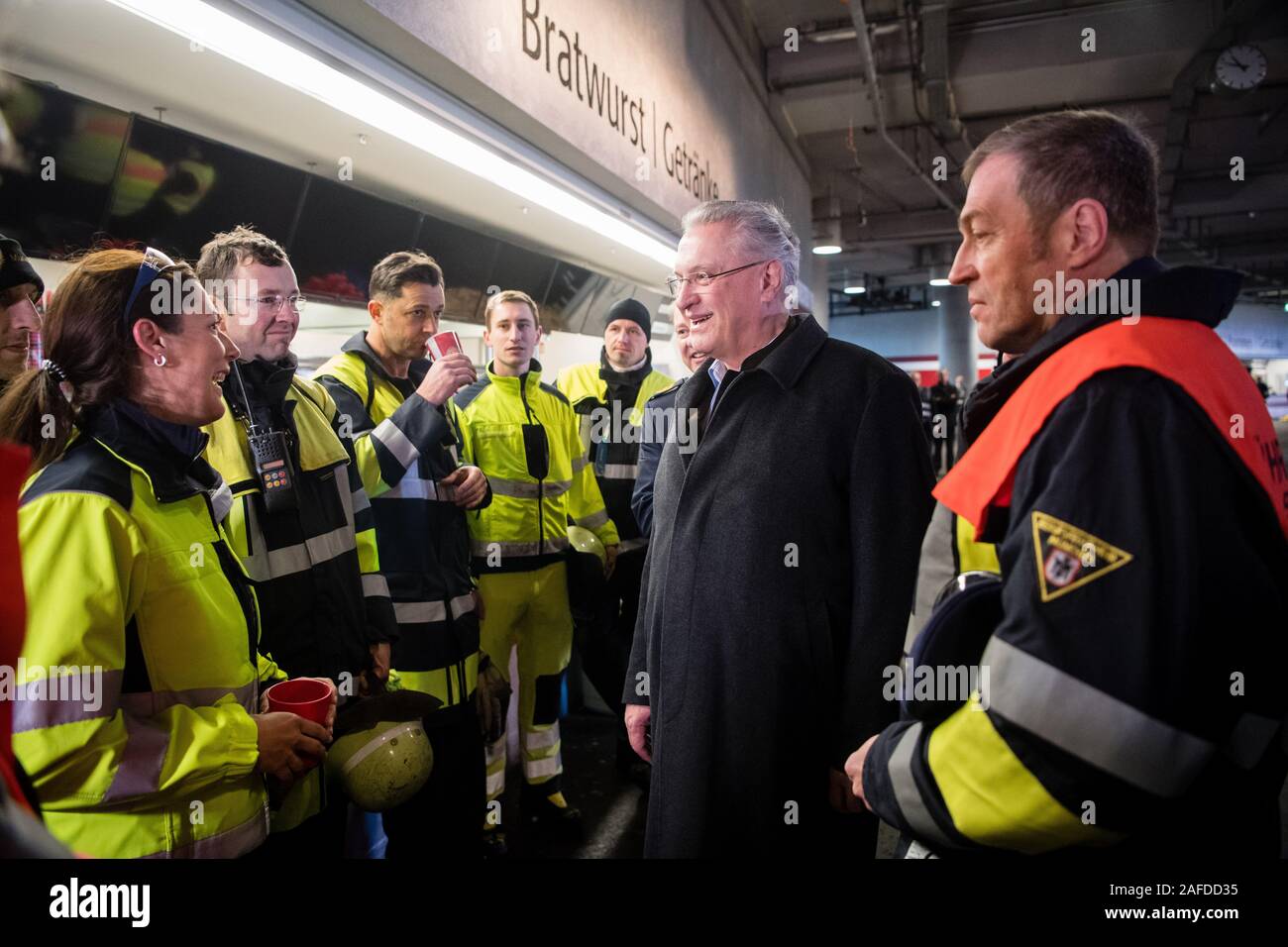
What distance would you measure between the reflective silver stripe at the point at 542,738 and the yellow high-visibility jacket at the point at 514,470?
2.09 feet

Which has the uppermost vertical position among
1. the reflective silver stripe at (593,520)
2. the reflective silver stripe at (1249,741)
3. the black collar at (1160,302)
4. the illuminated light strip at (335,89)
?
the illuminated light strip at (335,89)

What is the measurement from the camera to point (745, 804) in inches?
65.6

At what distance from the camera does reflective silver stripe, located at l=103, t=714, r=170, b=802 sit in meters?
1.23

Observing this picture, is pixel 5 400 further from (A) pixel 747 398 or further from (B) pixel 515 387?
(B) pixel 515 387

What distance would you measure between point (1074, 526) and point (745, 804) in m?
1.04

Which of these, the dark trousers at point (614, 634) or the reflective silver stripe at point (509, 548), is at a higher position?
the reflective silver stripe at point (509, 548)

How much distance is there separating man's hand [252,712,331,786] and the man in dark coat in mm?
715

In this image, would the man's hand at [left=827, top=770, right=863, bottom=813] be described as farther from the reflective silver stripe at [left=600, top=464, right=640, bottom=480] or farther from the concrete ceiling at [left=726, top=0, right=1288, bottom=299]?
the concrete ceiling at [left=726, top=0, right=1288, bottom=299]

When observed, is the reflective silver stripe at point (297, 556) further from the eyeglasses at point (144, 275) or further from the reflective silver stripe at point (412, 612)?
→ the eyeglasses at point (144, 275)

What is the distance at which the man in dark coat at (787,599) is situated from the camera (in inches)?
64.9

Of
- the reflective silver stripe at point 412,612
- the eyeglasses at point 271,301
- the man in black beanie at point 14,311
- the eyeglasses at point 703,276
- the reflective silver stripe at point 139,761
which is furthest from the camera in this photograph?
the reflective silver stripe at point 412,612

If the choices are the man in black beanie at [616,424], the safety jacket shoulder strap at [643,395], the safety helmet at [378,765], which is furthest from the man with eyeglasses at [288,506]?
the safety jacket shoulder strap at [643,395]

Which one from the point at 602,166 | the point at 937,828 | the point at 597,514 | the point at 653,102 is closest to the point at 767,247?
the point at 937,828

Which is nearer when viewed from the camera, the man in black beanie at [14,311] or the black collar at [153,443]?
the black collar at [153,443]
